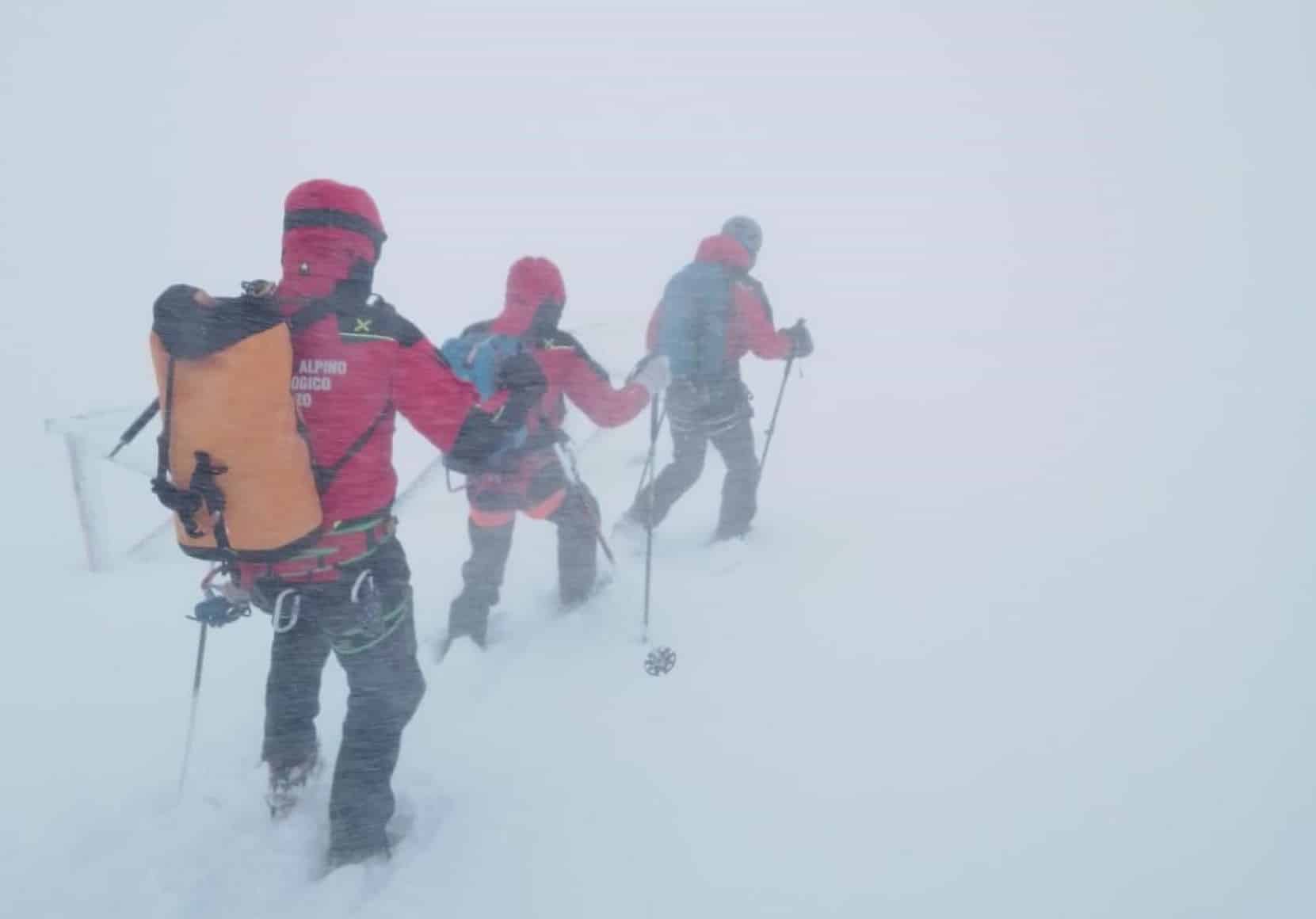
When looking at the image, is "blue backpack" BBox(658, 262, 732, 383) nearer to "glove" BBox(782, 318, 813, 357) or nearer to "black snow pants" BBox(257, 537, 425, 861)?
"glove" BBox(782, 318, 813, 357)

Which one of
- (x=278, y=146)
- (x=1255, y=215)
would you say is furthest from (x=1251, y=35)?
(x=278, y=146)

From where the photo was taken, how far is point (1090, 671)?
441 centimetres

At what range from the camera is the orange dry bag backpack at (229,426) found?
2.24 metres

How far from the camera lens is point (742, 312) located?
17.8ft

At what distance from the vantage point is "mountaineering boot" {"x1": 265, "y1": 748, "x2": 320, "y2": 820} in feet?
10.5

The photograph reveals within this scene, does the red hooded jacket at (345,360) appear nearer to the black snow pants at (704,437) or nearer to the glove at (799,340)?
the black snow pants at (704,437)

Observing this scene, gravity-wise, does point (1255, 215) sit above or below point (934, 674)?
above

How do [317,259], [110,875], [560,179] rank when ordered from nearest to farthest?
[317,259]
[110,875]
[560,179]

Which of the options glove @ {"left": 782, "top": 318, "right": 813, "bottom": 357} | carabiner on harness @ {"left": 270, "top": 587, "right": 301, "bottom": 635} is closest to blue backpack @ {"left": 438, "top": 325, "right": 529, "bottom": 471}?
carabiner on harness @ {"left": 270, "top": 587, "right": 301, "bottom": 635}

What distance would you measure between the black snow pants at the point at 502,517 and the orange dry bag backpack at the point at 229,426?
72.7 inches

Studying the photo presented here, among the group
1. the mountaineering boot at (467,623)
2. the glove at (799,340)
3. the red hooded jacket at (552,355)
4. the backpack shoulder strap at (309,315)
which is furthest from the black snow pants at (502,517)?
the glove at (799,340)

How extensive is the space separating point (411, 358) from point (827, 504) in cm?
501

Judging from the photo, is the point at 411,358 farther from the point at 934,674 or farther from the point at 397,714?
the point at 934,674

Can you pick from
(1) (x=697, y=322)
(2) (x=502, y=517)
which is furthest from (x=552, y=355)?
(1) (x=697, y=322)
